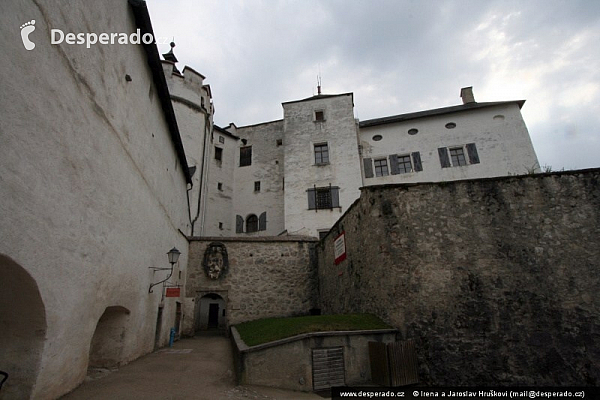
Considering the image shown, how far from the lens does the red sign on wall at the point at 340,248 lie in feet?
34.1

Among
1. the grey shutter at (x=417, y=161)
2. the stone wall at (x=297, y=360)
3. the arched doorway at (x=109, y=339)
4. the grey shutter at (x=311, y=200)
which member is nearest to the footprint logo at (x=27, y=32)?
the arched doorway at (x=109, y=339)

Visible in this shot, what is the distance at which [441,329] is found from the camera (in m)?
7.03

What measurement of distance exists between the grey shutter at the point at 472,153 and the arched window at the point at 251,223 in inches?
570

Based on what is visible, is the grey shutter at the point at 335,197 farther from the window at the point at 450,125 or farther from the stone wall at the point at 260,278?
the window at the point at 450,125

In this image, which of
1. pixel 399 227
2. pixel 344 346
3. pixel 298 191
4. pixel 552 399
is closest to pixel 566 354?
pixel 552 399

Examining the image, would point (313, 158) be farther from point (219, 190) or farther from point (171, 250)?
point (171, 250)

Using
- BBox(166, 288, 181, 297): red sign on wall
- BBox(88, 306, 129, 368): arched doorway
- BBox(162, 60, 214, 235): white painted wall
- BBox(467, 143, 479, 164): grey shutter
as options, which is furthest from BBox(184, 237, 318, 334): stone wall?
BBox(467, 143, 479, 164): grey shutter

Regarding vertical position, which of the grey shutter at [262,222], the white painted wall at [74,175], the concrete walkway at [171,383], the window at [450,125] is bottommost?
the concrete walkway at [171,383]

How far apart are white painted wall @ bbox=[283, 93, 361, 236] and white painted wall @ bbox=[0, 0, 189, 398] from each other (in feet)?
39.6

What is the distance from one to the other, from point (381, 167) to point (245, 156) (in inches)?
423

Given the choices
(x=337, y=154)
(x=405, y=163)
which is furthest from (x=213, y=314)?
(x=405, y=163)

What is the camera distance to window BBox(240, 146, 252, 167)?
25289 mm

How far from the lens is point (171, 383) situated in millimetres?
5828

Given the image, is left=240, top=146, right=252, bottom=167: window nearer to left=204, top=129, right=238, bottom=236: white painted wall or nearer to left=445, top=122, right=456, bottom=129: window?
left=204, top=129, right=238, bottom=236: white painted wall
